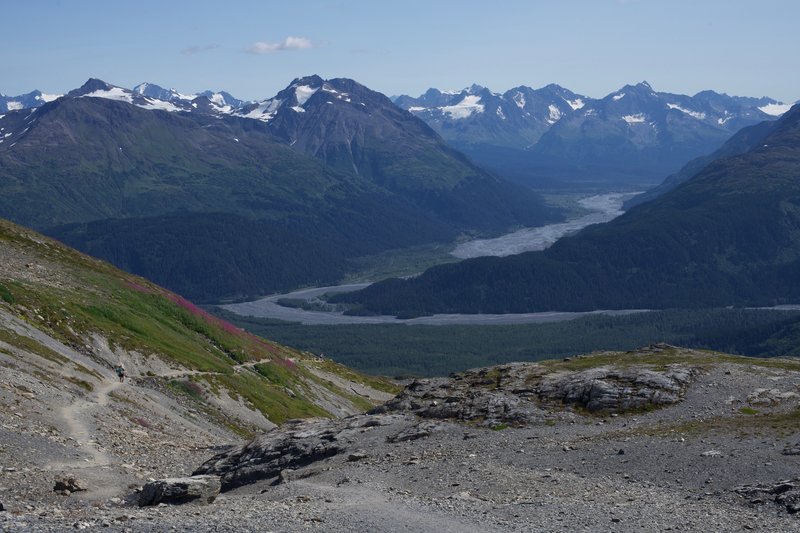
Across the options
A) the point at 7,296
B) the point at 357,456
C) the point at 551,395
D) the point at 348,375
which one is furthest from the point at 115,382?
the point at 348,375

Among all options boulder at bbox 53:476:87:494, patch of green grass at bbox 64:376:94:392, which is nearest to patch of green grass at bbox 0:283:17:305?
patch of green grass at bbox 64:376:94:392

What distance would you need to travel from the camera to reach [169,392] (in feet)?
274

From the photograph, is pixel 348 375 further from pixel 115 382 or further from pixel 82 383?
pixel 82 383

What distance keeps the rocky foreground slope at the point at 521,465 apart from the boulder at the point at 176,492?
0.24 m

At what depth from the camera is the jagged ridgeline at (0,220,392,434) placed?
77.8 meters

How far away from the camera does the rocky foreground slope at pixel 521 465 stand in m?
42.1

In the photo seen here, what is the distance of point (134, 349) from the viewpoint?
89.8 metres

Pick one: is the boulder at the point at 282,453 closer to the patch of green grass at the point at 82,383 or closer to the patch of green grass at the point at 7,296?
the patch of green grass at the point at 82,383

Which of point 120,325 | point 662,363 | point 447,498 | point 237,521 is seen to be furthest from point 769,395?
point 120,325

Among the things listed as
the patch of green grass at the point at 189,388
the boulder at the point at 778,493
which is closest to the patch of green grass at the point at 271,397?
the patch of green grass at the point at 189,388

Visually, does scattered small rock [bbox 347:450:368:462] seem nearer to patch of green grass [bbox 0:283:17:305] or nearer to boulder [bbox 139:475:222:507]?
boulder [bbox 139:475:222:507]

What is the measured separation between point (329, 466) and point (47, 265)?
63.6m

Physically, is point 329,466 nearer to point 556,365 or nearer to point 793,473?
point 793,473

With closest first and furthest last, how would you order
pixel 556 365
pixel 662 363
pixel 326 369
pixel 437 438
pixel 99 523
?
pixel 99 523 < pixel 437 438 < pixel 662 363 < pixel 556 365 < pixel 326 369
